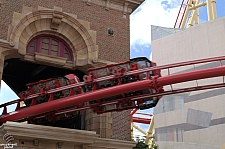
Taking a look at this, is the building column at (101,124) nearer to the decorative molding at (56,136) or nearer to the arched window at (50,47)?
the decorative molding at (56,136)

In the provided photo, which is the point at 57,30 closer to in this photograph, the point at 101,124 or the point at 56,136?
the point at 101,124

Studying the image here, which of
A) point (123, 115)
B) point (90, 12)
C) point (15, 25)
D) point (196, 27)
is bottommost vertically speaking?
point (123, 115)

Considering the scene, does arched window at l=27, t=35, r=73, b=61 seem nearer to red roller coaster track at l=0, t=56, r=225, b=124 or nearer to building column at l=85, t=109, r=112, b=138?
red roller coaster track at l=0, t=56, r=225, b=124

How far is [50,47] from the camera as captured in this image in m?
19.8

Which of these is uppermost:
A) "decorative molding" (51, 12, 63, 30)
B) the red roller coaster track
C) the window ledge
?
"decorative molding" (51, 12, 63, 30)

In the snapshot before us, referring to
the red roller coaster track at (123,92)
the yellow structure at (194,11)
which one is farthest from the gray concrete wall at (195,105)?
the red roller coaster track at (123,92)

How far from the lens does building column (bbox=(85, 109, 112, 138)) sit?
62.1 ft

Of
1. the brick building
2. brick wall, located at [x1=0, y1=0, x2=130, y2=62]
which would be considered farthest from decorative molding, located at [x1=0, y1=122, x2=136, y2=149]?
brick wall, located at [x1=0, y1=0, x2=130, y2=62]

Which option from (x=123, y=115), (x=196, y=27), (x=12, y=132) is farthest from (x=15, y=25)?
(x=196, y=27)

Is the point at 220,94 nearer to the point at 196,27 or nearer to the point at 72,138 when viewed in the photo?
the point at 196,27

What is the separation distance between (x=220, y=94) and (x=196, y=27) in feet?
29.1

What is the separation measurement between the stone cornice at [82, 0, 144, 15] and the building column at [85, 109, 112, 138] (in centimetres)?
617

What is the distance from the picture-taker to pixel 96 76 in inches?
645

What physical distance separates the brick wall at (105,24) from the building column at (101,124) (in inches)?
11.9
